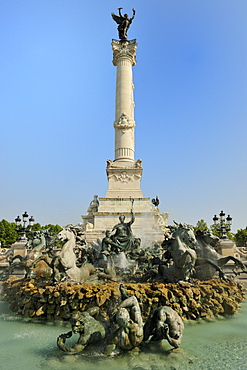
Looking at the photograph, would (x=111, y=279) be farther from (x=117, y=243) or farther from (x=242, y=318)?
(x=242, y=318)

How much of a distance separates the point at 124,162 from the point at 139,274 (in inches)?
480

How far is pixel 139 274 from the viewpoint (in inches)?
366

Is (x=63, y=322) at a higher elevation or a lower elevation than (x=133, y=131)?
lower

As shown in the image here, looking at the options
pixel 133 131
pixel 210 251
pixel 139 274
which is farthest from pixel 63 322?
pixel 133 131

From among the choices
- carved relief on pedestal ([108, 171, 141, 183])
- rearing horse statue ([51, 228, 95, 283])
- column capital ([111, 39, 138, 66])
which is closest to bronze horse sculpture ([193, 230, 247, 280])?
rearing horse statue ([51, 228, 95, 283])

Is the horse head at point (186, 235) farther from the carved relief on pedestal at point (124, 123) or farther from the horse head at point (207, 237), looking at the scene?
the carved relief on pedestal at point (124, 123)

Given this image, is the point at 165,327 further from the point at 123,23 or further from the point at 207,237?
the point at 123,23

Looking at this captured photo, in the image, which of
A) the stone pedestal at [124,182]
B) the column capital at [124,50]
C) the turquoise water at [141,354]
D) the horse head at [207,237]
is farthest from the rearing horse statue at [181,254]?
the column capital at [124,50]

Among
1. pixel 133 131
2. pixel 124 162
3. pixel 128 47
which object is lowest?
pixel 124 162

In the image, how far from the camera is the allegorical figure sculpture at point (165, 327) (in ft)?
13.1

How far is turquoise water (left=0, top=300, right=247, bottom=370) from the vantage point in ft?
12.2

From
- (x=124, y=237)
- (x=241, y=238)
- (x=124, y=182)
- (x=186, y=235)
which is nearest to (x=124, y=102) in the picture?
(x=124, y=182)

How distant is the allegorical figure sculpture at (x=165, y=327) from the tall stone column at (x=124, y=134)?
15211mm

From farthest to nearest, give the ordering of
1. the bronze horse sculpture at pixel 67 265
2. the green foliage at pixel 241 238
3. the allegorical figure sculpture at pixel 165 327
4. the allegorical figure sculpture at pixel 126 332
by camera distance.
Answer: the green foliage at pixel 241 238 < the bronze horse sculpture at pixel 67 265 < the allegorical figure sculpture at pixel 165 327 < the allegorical figure sculpture at pixel 126 332
